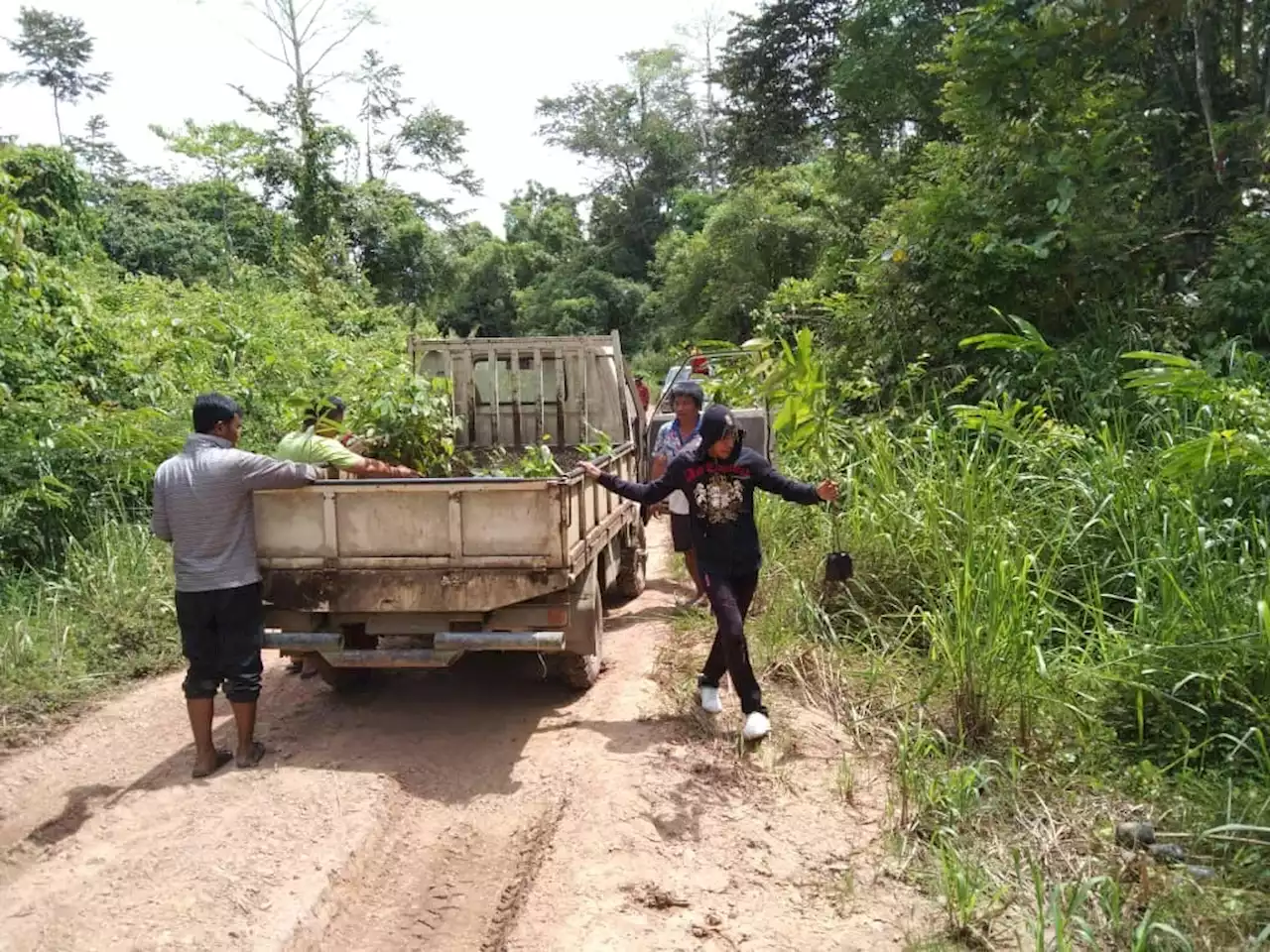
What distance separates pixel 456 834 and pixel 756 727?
4.79ft

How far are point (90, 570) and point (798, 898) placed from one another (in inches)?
220

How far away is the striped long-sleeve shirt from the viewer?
458cm

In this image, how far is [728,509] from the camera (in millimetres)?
4820

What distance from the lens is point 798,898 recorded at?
11.6ft

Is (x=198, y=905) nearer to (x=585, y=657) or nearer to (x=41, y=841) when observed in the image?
(x=41, y=841)

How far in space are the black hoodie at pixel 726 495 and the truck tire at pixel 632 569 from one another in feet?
8.95

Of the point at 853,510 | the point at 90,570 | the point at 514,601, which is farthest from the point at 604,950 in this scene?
the point at 90,570

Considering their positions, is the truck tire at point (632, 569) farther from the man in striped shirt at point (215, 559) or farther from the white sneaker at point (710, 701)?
the man in striped shirt at point (215, 559)

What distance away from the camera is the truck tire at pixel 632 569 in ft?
25.3

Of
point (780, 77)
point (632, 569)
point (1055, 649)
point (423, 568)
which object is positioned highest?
point (780, 77)

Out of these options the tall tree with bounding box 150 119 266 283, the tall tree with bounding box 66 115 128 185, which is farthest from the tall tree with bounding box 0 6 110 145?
the tall tree with bounding box 150 119 266 283

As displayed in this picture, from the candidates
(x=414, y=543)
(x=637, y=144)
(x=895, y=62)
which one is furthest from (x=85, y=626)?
(x=637, y=144)

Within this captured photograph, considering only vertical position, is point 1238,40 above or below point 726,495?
above

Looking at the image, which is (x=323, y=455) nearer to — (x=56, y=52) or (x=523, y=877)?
(x=523, y=877)
